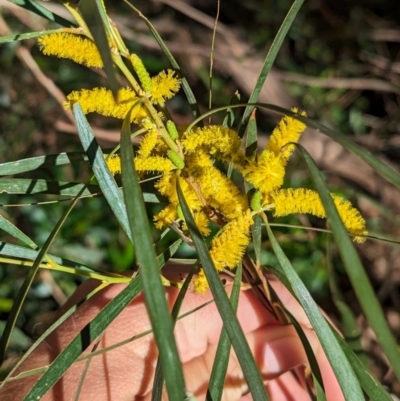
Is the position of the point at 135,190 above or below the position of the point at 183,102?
below

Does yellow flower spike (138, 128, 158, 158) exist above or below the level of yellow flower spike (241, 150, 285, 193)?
above

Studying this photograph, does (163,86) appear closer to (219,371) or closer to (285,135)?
(285,135)

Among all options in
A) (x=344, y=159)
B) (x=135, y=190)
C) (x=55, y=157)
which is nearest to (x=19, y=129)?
(x=344, y=159)

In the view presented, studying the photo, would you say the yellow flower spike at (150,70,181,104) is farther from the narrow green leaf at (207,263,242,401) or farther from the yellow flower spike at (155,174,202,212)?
the narrow green leaf at (207,263,242,401)

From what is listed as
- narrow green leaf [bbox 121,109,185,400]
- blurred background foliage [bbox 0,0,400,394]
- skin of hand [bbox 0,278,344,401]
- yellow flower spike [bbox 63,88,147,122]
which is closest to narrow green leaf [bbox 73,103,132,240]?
yellow flower spike [bbox 63,88,147,122]

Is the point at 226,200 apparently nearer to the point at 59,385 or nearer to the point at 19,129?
the point at 59,385

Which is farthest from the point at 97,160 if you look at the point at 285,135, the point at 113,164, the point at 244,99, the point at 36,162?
the point at 244,99
